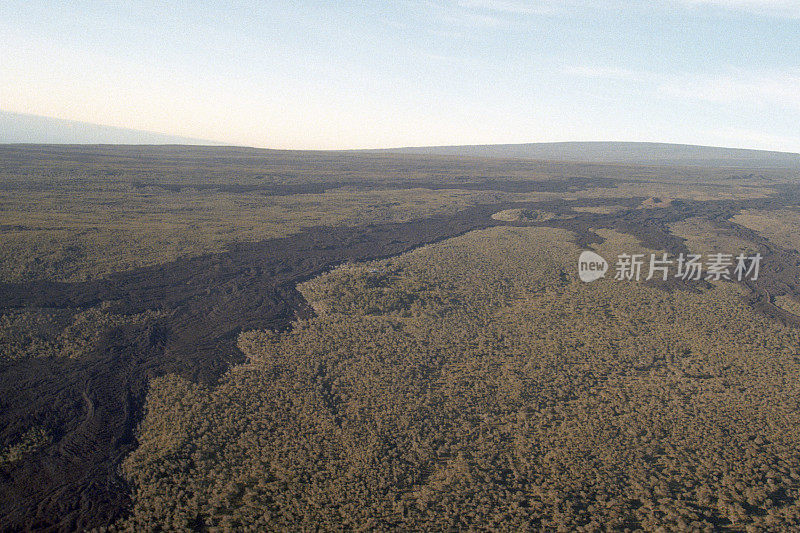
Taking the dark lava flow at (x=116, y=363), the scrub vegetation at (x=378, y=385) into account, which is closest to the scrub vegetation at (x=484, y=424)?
the scrub vegetation at (x=378, y=385)

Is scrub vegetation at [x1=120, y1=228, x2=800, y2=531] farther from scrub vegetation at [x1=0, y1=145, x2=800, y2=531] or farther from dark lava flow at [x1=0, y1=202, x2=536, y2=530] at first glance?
dark lava flow at [x1=0, y1=202, x2=536, y2=530]

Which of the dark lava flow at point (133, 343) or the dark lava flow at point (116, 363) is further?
the dark lava flow at point (133, 343)

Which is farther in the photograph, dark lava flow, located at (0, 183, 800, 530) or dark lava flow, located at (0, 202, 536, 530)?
dark lava flow, located at (0, 183, 800, 530)

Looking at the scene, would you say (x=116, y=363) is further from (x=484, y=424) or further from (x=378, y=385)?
(x=484, y=424)

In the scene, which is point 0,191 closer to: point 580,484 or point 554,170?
point 580,484

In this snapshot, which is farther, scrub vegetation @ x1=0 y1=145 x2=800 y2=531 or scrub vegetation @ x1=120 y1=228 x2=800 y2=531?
scrub vegetation @ x1=0 y1=145 x2=800 y2=531

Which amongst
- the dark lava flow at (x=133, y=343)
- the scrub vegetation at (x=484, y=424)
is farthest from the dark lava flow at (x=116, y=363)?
the scrub vegetation at (x=484, y=424)

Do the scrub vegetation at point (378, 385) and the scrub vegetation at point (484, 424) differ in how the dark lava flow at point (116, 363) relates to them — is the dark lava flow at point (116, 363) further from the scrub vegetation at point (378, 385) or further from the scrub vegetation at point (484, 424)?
the scrub vegetation at point (484, 424)

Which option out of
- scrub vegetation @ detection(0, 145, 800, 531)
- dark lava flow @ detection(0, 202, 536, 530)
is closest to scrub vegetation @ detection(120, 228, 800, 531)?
scrub vegetation @ detection(0, 145, 800, 531)
